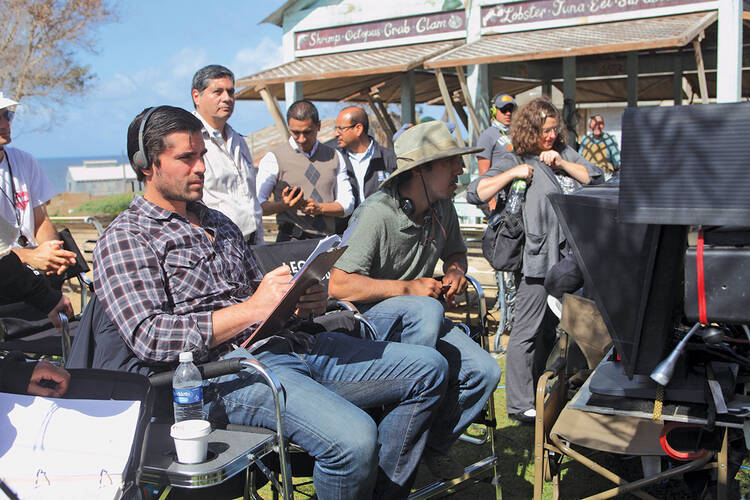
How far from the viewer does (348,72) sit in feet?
36.3

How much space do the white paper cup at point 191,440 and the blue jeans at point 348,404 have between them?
324mm

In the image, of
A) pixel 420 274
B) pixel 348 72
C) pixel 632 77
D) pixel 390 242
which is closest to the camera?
pixel 390 242

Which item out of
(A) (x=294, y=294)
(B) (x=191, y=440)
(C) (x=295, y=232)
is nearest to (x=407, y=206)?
(A) (x=294, y=294)

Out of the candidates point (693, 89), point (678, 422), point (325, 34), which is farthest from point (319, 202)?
point (693, 89)

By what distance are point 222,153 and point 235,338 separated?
7.34 ft

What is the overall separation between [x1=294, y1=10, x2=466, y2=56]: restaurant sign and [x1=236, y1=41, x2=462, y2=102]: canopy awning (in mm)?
125

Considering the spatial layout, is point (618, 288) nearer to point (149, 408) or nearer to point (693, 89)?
point (149, 408)

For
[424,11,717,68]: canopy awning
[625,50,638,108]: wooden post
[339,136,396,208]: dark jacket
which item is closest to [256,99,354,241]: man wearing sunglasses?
[339,136,396,208]: dark jacket

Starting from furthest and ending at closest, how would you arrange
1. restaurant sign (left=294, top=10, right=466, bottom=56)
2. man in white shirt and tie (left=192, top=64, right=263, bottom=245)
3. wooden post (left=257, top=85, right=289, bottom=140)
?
wooden post (left=257, top=85, right=289, bottom=140) < restaurant sign (left=294, top=10, right=466, bottom=56) < man in white shirt and tie (left=192, top=64, right=263, bottom=245)

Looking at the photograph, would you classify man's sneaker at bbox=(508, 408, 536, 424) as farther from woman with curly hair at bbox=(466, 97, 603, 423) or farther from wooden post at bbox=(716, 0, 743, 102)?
wooden post at bbox=(716, 0, 743, 102)

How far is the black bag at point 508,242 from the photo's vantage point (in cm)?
457

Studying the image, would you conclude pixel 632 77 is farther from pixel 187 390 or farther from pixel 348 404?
pixel 187 390

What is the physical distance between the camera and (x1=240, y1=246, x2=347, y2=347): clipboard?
100 inches

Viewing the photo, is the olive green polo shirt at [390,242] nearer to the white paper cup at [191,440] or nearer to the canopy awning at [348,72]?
the white paper cup at [191,440]
